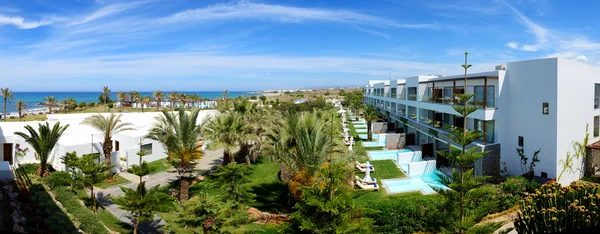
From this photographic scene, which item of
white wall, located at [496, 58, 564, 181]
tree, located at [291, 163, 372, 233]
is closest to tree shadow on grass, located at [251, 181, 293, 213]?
tree, located at [291, 163, 372, 233]

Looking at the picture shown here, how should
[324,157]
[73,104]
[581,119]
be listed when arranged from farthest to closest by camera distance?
[73,104]
[581,119]
[324,157]

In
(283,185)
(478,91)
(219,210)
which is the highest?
(478,91)

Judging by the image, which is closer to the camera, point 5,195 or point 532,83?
point 5,195

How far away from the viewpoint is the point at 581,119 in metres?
16.7

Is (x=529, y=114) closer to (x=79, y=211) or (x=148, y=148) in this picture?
(x=79, y=211)

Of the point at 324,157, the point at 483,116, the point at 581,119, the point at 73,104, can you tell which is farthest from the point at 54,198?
the point at 73,104

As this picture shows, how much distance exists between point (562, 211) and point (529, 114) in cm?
976

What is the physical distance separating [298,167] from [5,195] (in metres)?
11.6

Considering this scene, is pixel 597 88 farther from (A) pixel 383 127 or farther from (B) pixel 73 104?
(B) pixel 73 104

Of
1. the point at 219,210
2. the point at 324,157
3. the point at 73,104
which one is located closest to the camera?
the point at 219,210

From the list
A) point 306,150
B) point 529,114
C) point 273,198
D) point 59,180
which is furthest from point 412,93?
point 59,180

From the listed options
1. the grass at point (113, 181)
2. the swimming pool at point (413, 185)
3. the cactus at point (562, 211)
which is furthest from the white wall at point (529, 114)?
the grass at point (113, 181)

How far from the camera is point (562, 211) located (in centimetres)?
799

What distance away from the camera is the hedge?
1091cm
